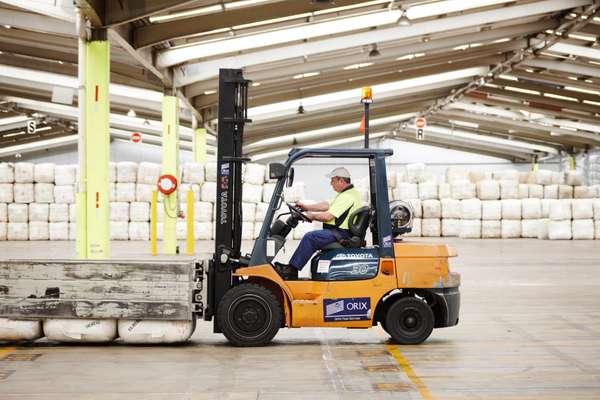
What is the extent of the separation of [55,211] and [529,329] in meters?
17.5

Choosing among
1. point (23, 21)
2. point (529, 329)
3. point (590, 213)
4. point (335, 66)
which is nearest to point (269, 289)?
point (529, 329)

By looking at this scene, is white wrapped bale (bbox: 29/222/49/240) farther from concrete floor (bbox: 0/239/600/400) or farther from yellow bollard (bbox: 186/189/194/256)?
concrete floor (bbox: 0/239/600/400)

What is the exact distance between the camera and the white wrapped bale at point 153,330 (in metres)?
6.71

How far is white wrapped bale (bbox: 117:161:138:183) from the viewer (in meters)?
22.6

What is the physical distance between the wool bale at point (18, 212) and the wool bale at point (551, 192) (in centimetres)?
1592

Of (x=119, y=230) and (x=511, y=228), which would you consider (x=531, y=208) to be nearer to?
(x=511, y=228)

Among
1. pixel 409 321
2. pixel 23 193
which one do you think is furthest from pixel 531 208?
pixel 409 321

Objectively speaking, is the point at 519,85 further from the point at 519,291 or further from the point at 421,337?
the point at 421,337

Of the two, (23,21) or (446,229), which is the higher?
(23,21)

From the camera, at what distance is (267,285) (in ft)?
22.3

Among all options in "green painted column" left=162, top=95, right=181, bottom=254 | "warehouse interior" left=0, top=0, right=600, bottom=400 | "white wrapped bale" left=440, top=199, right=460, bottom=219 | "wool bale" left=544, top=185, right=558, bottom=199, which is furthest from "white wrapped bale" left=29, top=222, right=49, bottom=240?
"wool bale" left=544, top=185, right=558, bottom=199

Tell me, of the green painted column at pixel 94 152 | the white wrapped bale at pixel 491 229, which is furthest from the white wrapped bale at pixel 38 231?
the white wrapped bale at pixel 491 229

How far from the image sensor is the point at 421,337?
688 cm

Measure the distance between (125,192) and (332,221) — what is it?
16.6 metres
